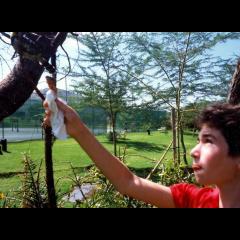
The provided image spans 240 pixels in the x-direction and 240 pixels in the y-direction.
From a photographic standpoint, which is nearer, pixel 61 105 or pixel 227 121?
pixel 61 105

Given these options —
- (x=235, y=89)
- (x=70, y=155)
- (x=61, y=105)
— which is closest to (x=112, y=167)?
(x=61, y=105)

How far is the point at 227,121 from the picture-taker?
3.15 ft

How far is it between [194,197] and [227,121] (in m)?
0.21

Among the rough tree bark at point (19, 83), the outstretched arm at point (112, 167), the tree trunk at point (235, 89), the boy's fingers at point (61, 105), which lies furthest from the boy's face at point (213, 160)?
the rough tree bark at point (19, 83)

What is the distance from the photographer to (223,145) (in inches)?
36.9

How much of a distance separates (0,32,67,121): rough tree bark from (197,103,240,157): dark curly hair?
1.32 metres

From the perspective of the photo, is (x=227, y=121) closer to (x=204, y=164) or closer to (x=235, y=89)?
(x=204, y=164)

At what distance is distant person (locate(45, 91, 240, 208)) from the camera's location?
908mm

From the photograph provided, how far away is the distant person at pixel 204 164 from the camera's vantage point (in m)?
0.91

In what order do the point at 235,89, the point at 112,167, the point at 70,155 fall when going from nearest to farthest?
the point at 112,167
the point at 235,89
the point at 70,155

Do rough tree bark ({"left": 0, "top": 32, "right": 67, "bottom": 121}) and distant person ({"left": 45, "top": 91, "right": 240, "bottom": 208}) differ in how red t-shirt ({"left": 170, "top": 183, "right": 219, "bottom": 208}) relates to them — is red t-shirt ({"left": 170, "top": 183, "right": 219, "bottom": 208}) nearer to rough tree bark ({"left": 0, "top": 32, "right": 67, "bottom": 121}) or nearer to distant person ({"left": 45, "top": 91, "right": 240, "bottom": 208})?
distant person ({"left": 45, "top": 91, "right": 240, "bottom": 208})

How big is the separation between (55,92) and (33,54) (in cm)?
139

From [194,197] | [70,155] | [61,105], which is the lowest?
[70,155]
